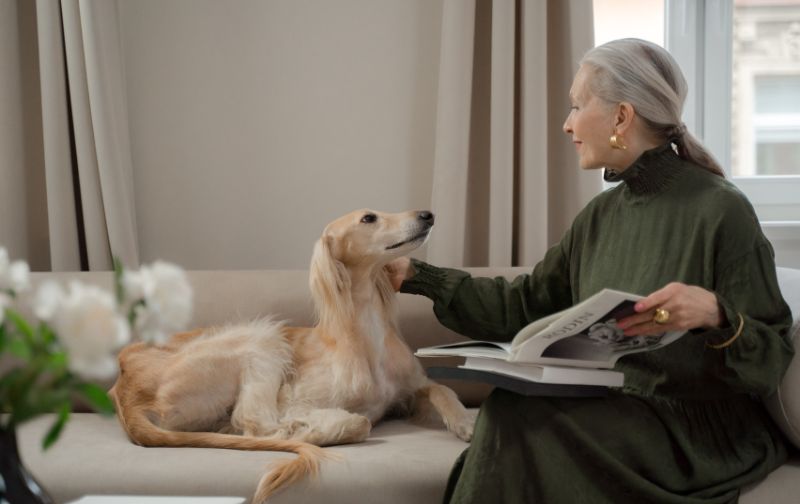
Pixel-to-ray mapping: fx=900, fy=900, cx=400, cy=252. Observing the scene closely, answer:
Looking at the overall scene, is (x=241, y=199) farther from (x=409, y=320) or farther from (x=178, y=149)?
(x=409, y=320)

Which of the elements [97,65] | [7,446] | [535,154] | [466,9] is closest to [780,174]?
[535,154]

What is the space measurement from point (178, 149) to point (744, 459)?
2.06 meters

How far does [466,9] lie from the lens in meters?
2.75

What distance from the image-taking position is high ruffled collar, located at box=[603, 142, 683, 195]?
1858 mm

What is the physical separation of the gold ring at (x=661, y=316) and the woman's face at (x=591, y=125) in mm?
538

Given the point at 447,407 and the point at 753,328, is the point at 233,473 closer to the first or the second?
the point at 447,407

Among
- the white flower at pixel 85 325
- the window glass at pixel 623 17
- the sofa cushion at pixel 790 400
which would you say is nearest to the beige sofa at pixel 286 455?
the sofa cushion at pixel 790 400

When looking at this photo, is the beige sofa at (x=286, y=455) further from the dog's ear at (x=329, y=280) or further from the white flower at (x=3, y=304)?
the white flower at (x=3, y=304)

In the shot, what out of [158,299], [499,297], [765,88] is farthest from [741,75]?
[158,299]

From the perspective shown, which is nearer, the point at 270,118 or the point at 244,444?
the point at 244,444

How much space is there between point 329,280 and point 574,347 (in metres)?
0.72

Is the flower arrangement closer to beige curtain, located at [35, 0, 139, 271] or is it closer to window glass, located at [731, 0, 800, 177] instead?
beige curtain, located at [35, 0, 139, 271]

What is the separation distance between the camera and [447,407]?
6.89 ft

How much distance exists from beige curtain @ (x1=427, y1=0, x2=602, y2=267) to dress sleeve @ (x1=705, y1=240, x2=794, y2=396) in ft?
3.49
